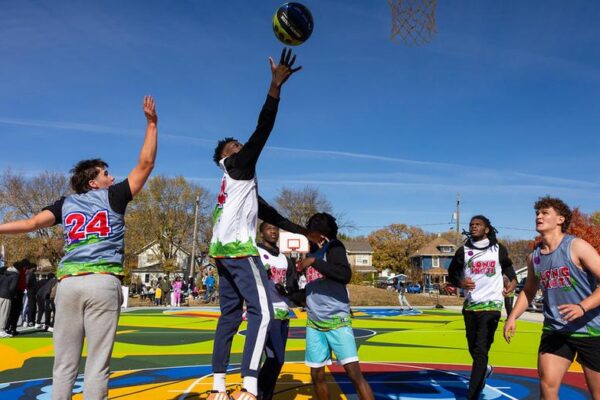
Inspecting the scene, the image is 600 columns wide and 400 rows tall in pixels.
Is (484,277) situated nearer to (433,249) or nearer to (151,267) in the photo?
(151,267)

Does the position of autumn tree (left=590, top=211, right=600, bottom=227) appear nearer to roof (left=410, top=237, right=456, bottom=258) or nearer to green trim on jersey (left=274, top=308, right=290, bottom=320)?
roof (left=410, top=237, right=456, bottom=258)

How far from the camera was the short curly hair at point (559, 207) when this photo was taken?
463 cm

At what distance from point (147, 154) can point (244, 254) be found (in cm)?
110

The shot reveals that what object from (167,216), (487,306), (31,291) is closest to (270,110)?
(487,306)

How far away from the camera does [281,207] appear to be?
54.8 metres

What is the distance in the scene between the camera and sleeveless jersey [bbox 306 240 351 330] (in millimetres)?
5121

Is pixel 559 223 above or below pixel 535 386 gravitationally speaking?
above

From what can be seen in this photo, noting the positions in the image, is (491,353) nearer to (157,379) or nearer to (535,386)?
(535,386)

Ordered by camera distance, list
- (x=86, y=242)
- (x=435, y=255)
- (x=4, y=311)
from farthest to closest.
Result: (x=435, y=255) < (x=4, y=311) < (x=86, y=242)

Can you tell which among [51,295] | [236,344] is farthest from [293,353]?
[51,295]

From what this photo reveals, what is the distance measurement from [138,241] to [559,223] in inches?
1899

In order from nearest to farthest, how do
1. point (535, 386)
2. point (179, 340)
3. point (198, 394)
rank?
point (198, 394) → point (535, 386) → point (179, 340)

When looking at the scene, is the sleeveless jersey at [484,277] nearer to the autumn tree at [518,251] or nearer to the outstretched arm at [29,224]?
the outstretched arm at [29,224]

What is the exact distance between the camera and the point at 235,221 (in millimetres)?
4074
